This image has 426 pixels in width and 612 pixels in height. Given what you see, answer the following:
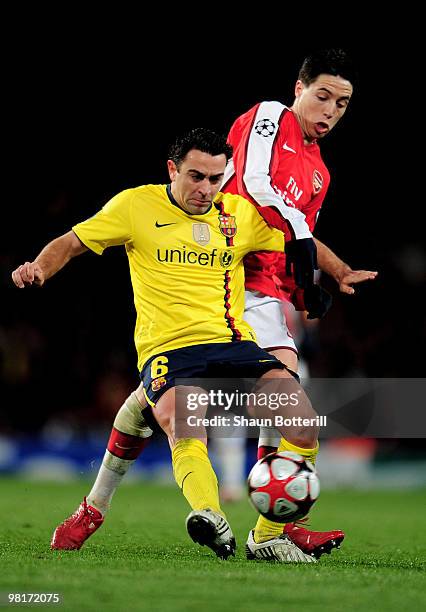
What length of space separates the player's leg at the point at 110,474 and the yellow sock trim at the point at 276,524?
27.4 inches

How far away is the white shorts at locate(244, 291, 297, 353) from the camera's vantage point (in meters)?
5.20

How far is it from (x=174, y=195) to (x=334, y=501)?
5.19 meters

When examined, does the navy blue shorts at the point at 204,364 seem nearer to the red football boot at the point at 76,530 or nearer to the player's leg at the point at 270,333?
the player's leg at the point at 270,333

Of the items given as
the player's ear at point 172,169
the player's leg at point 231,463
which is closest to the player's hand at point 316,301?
the player's ear at point 172,169

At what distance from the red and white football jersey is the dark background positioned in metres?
7.66

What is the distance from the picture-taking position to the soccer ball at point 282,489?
429 centimetres

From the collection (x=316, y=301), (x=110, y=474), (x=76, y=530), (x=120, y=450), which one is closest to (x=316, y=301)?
(x=316, y=301)

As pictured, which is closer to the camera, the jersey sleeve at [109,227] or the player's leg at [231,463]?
the jersey sleeve at [109,227]

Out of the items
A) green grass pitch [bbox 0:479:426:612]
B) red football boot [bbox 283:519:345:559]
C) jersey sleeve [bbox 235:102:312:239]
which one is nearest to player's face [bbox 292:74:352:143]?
jersey sleeve [bbox 235:102:312:239]

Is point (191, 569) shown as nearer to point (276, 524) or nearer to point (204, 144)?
point (276, 524)

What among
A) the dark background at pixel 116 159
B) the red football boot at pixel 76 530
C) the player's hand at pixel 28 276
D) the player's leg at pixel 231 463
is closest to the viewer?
the player's hand at pixel 28 276

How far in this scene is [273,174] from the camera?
508 centimetres

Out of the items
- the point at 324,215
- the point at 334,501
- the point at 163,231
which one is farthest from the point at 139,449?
the point at 324,215

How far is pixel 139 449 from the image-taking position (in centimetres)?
514
